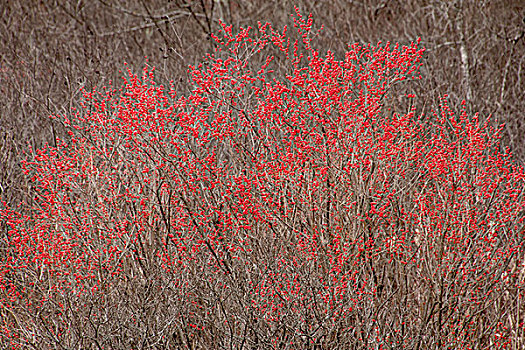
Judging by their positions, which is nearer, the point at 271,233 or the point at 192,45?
the point at 271,233

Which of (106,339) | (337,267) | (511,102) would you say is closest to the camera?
(106,339)

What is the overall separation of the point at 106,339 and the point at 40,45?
7992mm

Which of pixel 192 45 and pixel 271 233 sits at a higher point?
pixel 192 45

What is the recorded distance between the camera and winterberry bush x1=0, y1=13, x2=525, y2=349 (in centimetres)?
513

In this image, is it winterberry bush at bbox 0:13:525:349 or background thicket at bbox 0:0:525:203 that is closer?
winterberry bush at bbox 0:13:525:349

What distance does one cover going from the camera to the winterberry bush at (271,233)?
5129 mm

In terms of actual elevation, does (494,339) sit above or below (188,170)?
below

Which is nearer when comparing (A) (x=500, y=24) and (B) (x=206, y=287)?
(B) (x=206, y=287)

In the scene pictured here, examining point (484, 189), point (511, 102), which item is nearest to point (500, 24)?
point (511, 102)

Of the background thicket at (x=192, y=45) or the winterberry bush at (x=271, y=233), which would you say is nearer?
the winterberry bush at (x=271, y=233)

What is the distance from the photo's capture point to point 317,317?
16.4ft

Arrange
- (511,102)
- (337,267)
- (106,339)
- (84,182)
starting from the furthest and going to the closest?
(511,102) < (84,182) < (337,267) < (106,339)

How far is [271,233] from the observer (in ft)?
17.4

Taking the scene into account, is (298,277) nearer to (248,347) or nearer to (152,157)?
(248,347)
